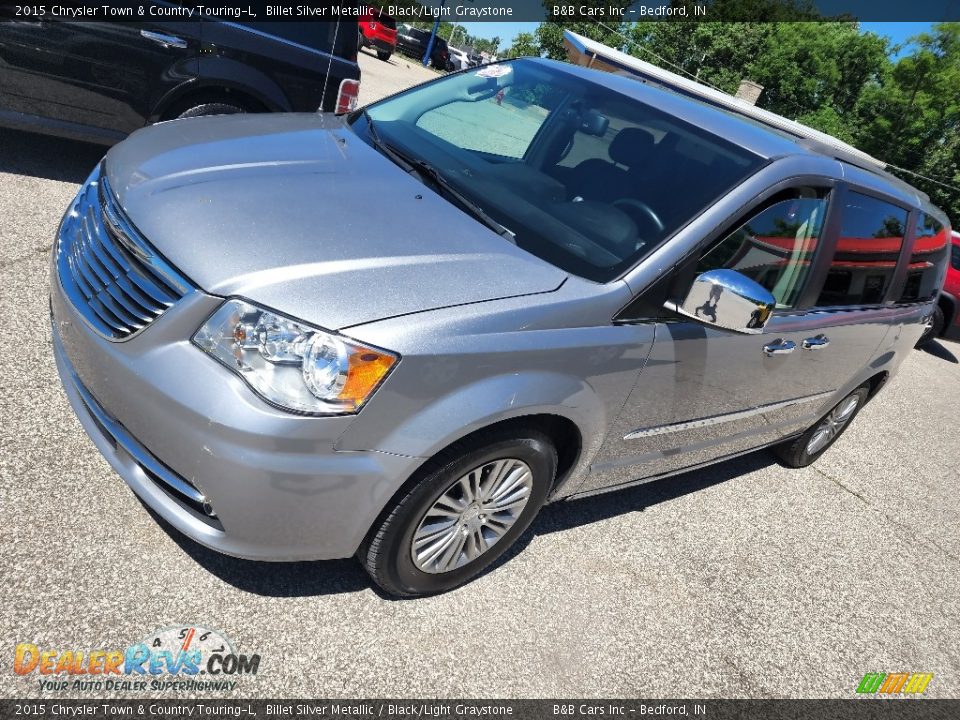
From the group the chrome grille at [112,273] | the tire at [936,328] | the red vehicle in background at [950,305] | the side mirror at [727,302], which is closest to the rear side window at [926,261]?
the side mirror at [727,302]

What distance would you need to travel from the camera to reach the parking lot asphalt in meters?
2.43

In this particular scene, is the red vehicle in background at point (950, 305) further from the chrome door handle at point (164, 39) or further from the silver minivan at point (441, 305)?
the chrome door handle at point (164, 39)

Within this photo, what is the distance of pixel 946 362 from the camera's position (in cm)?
962

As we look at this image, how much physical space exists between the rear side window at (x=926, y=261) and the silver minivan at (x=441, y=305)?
686 millimetres

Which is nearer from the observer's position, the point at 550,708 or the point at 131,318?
the point at 131,318

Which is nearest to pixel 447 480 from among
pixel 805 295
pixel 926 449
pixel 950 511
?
pixel 805 295

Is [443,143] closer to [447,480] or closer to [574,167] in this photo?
[574,167]

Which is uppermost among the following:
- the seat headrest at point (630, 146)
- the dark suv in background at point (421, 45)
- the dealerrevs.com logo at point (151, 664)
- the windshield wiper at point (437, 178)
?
the seat headrest at point (630, 146)

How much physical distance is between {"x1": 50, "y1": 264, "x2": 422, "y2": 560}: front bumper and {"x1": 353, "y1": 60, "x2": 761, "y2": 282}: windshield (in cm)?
104

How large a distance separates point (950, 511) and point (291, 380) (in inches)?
187

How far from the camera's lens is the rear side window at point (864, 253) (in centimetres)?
361

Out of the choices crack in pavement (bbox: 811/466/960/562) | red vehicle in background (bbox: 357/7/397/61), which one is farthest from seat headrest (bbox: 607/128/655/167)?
red vehicle in background (bbox: 357/7/397/61)

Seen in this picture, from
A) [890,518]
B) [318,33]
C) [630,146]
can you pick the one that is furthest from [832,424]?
[318,33]

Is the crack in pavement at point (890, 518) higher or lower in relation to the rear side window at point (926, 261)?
lower
